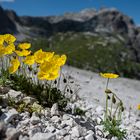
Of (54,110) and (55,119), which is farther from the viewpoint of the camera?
(54,110)

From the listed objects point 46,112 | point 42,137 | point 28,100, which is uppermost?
point 28,100

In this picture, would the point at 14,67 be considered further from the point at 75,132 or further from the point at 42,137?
the point at 42,137

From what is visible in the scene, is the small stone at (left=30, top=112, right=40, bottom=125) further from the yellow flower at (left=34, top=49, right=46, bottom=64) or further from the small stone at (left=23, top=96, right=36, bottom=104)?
the yellow flower at (left=34, top=49, right=46, bottom=64)

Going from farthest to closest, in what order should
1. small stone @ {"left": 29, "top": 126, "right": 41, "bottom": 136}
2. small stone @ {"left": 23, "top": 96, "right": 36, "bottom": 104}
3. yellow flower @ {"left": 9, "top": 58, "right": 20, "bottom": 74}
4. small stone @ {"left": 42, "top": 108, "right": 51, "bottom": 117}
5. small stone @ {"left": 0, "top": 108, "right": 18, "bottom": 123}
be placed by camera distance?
small stone @ {"left": 23, "top": 96, "right": 36, "bottom": 104}
small stone @ {"left": 42, "top": 108, "right": 51, "bottom": 117}
yellow flower @ {"left": 9, "top": 58, "right": 20, "bottom": 74}
small stone @ {"left": 0, "top": 108, "right": 18, "bottom": 123}
small stone @ {"left": 29, "top": 126, "right": 41, "bottom": 136}

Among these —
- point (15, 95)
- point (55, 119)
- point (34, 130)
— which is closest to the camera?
point (34, 130)

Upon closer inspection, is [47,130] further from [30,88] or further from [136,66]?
[136,66]

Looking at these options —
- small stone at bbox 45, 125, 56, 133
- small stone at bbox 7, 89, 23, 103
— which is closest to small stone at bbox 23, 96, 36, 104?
small stone at bbox 7, 89, 23, 103

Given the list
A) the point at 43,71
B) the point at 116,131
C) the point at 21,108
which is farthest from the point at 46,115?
the point at 116,131

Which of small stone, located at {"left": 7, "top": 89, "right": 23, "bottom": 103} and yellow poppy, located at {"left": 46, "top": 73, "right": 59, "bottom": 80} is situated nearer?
yellow poppy, located at {"left": 46, "top": 73, "right": 59, "bottom": 80}

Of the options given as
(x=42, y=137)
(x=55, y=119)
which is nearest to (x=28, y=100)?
(x=55, y=119)

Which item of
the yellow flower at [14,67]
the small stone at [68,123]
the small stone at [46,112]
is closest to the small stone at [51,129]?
the small stone at [68,123]

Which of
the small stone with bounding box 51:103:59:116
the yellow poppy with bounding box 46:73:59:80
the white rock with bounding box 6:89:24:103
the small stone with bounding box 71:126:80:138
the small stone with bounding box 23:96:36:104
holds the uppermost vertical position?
the yellow poppy with bounding box 46:73:59:80

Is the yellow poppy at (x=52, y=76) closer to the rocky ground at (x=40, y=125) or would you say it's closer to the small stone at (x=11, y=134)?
the rocky ground at (x=40, y=125)
